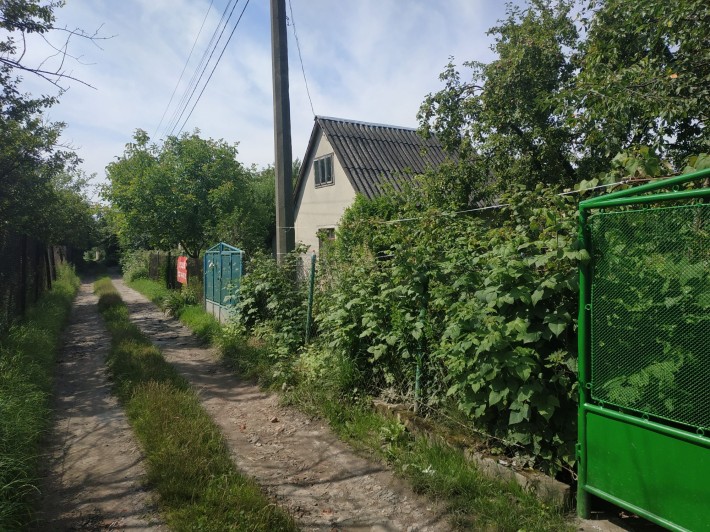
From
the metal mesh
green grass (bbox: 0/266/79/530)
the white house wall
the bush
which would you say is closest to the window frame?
the white house wall

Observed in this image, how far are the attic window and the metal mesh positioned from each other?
45.8 ft

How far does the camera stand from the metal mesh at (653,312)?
263 cm

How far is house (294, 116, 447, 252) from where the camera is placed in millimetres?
15531

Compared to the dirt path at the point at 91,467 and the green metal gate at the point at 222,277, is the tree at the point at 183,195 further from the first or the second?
the dirt path at the point at 91,467

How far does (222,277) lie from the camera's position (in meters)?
11.0

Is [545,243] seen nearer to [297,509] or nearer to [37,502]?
[297,509]

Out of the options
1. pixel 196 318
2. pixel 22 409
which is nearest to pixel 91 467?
pixel 22 409

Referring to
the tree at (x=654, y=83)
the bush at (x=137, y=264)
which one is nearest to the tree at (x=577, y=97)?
the tree at (x=654, y=83)

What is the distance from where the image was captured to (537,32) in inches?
396

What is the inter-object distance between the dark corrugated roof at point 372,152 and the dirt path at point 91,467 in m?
9.83

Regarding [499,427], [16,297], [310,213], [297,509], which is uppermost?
[310,213]

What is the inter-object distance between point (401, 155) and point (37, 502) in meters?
15.0

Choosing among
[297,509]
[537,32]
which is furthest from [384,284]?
[537,32]

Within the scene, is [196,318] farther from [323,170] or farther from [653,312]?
[653,312]
